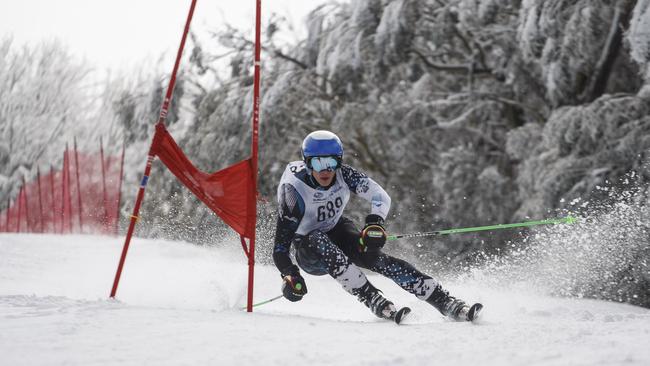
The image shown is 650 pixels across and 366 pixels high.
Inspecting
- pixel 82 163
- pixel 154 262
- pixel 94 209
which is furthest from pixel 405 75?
pixel 82 163

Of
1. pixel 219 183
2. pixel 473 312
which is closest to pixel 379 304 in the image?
pixel 473 312

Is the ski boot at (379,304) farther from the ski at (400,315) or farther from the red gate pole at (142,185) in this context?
the red gate pole at (142,185)

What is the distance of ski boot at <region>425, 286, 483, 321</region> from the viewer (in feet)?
14.2

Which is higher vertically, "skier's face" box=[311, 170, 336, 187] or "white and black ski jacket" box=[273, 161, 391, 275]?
"skier's face" box=[311, 170, 336, 187]

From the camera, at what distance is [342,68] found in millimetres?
12039

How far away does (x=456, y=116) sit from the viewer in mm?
12930

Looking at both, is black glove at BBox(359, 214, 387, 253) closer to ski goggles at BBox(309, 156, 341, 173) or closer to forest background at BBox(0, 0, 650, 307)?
ski goggles at BBox(309, 156, 341, 173)

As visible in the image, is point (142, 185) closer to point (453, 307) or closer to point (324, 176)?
point (324, 176)

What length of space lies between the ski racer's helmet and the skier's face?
0.12ft

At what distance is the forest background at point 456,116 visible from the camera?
8.53 metres

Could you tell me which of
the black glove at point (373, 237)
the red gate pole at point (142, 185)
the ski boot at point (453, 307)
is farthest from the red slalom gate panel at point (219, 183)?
the ski boot at point (453, 307)

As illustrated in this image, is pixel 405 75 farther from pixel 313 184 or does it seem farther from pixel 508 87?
pixel 313 184

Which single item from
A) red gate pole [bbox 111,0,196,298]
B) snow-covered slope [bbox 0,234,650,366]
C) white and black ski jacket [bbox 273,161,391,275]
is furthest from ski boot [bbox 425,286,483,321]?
red gate pole [bbox 111,0,196,298]

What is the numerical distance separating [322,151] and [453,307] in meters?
1.33
